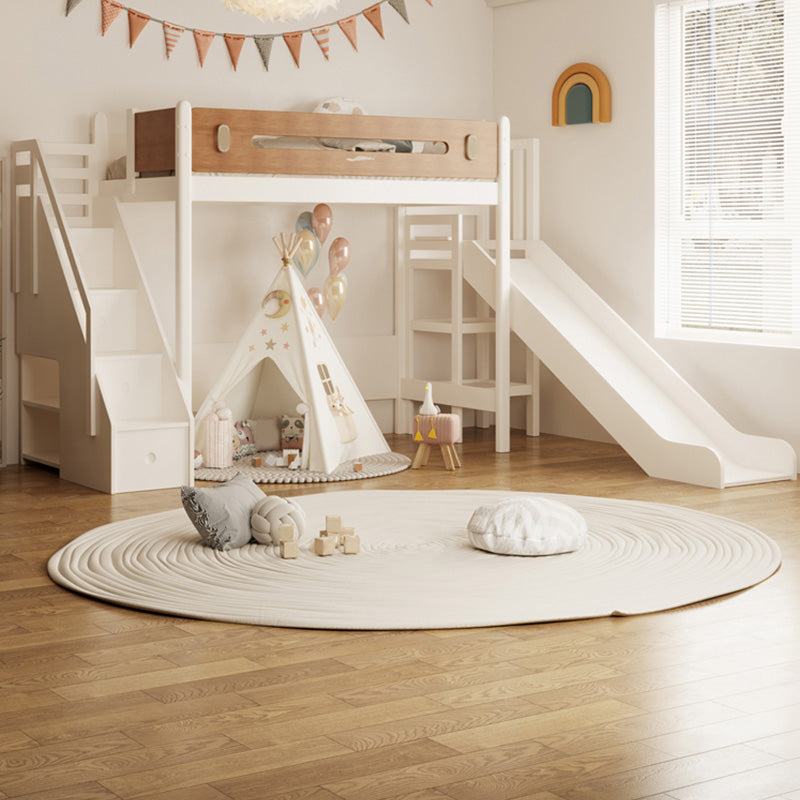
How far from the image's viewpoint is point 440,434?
209 inches

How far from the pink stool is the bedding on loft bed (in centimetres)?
109

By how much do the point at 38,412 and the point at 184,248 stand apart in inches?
46.8

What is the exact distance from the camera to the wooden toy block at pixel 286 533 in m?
3.67

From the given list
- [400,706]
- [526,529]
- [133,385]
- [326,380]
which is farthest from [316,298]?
[400,706]

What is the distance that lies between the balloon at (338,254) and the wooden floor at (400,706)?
2.93 meters

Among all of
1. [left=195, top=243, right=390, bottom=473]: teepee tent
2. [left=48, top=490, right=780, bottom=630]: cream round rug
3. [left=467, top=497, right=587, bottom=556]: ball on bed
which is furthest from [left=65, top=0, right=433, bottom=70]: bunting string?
[left=467, top=497, right=587, bottom=556]: ball on bed

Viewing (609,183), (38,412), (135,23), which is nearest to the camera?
(38,412)

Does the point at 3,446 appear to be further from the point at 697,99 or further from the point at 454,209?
the point at 697,99

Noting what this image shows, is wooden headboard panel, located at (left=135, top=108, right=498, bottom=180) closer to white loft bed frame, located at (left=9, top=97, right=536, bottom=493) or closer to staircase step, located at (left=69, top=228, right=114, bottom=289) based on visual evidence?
white loft bed frame, located at (left=9, top=97, right=536, bottom=493)

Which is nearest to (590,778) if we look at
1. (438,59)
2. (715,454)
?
(715,454)

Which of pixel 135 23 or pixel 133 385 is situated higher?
pixel 135 23

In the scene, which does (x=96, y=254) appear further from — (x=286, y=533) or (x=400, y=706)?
(x=400, y=706)

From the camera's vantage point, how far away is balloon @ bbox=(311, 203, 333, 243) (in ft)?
19.9

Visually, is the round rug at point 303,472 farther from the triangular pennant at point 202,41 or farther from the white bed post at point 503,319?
the triangular pennant at point 202,41
